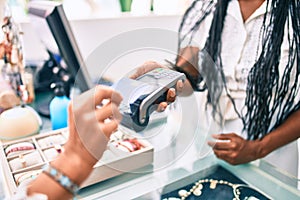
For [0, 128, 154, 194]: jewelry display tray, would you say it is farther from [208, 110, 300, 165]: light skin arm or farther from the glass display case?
[208, 110, 300, 165]: light skin arm

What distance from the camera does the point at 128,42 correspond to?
55 centimetres

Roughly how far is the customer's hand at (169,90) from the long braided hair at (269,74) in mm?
178

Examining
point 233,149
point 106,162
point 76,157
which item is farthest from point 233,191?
point 76,157

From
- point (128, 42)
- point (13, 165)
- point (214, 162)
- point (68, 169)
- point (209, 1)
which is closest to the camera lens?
point (68, 169)

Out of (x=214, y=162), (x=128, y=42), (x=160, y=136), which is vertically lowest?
(x=214, y=162)

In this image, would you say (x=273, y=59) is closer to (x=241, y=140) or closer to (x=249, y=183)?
(x=241, y=140)

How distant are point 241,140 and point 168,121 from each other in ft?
1.13

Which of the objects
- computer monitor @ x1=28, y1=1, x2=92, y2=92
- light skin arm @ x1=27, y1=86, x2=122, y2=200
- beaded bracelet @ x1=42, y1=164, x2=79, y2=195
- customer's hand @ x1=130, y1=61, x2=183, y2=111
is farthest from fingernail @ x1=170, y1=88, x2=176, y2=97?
computer monitor @ x1=28, y1=1, x2=92, y2=92

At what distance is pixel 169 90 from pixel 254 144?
45 cm

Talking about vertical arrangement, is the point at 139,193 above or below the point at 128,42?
below

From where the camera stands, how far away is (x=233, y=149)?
2.49ft

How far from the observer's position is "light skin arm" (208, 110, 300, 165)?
2.48 feet

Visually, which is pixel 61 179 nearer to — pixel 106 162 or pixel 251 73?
pixel 106 162

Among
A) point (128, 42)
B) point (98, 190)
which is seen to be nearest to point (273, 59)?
point (128, 42)
